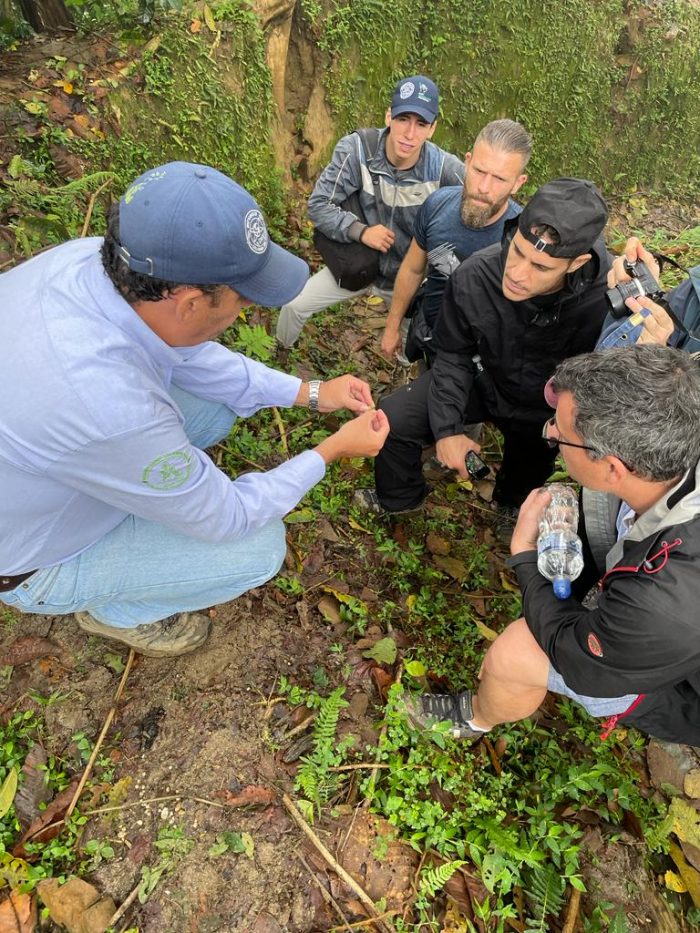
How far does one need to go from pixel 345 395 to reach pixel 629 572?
75.6 inches

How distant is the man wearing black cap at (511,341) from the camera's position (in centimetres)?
318

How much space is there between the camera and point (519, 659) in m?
2.65

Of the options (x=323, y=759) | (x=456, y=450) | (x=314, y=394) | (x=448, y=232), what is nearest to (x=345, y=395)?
(x=314, y=394)

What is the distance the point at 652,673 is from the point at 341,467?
2731mm

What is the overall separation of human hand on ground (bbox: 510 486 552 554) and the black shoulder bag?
2666mm

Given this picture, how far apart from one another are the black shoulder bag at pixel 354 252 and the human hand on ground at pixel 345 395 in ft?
5.19

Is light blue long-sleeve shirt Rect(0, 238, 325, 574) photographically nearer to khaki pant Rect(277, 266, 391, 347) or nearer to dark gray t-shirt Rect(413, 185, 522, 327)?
dark gray t-shirt Rect(413, 185, 522, 327)

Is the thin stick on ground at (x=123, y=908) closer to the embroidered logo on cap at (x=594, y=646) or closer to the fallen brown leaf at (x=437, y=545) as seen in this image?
the embroidered logo on cap at (x=594, y=646)

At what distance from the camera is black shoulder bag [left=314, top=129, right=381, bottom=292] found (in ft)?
15.1

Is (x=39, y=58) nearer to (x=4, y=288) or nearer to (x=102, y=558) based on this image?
(x=4, y=288)

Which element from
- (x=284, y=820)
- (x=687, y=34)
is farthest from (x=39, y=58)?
(x=687, y=34)

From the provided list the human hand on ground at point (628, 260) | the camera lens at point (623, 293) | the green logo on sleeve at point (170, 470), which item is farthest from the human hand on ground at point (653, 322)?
the green logo on sleeve at point (170, 470)

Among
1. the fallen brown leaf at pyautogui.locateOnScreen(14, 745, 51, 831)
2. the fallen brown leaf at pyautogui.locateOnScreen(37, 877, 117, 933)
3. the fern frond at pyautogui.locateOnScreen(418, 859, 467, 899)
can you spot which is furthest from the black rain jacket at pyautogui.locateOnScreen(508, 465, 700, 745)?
the fallen brown leaf at pyautogui.locateOnScreen(14, 745, 51, 831)

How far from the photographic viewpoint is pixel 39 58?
14.3 ft
